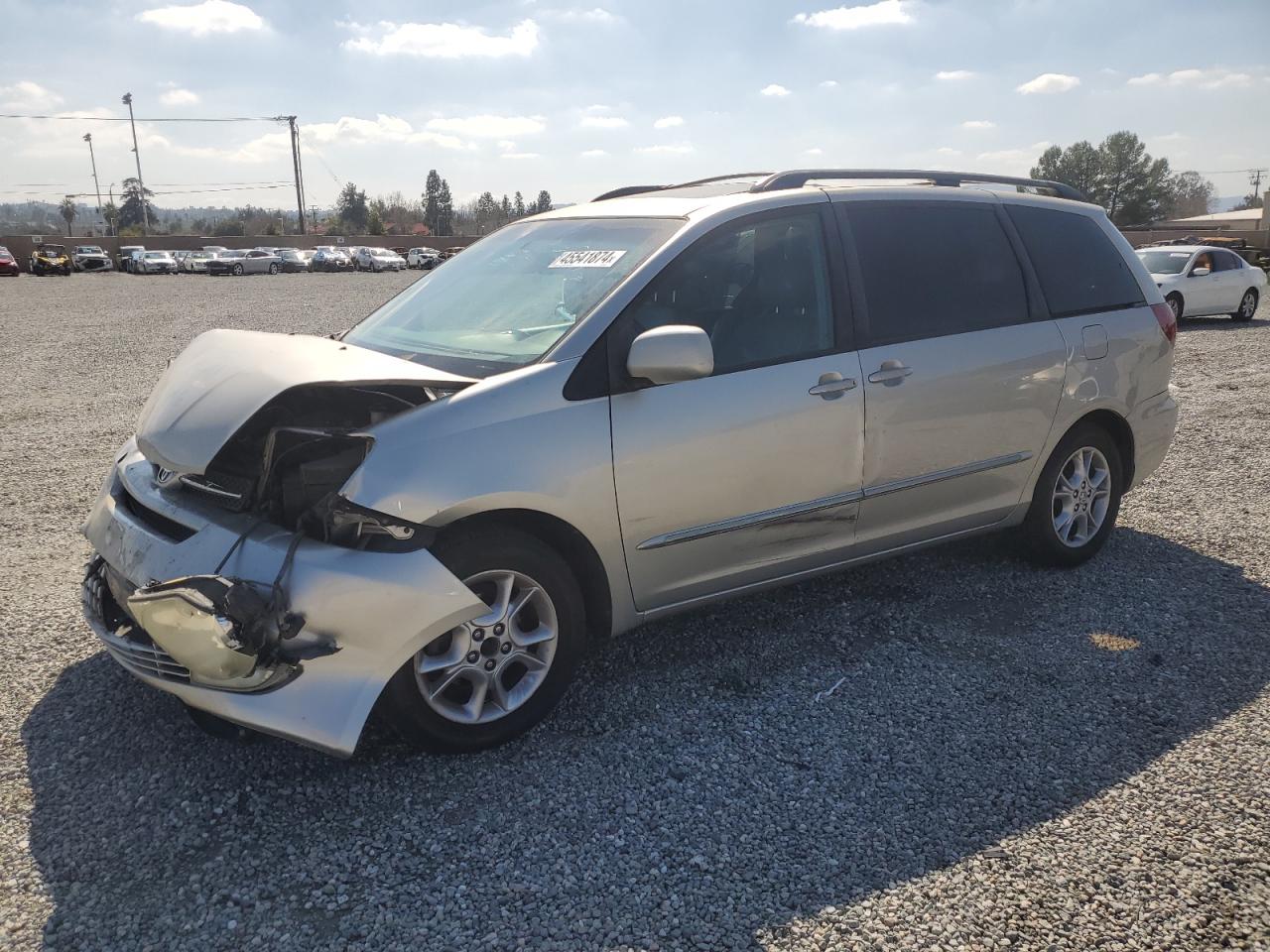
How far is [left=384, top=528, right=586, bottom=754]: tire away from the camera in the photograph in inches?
120

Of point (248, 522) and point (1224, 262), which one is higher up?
point (1224, 262)

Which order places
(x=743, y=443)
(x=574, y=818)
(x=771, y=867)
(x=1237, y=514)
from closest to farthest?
(x=771, y=867) < (x=574, y=818) < (x=743, y=443) < (x=1237, y=514)

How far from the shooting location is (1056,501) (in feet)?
16.1

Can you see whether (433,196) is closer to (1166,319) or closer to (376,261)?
(376,261)

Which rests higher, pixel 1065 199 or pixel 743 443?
pixel 1065 199

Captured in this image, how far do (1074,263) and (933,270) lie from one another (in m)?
1.07

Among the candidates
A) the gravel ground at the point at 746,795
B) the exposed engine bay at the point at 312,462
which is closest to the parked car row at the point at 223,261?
the gravel ground at the point at 746,795

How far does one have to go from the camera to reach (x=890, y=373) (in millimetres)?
4000

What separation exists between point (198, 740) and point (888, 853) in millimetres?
2324

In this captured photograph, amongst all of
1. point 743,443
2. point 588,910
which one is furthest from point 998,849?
point 743,443

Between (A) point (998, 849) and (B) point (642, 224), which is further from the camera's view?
(B) point (642, 224)

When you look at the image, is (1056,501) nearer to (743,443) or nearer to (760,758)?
(743,443)

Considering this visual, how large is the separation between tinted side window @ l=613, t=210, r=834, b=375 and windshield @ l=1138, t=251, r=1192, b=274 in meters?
15.8

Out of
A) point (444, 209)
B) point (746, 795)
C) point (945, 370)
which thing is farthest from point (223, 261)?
point (444, 209)
